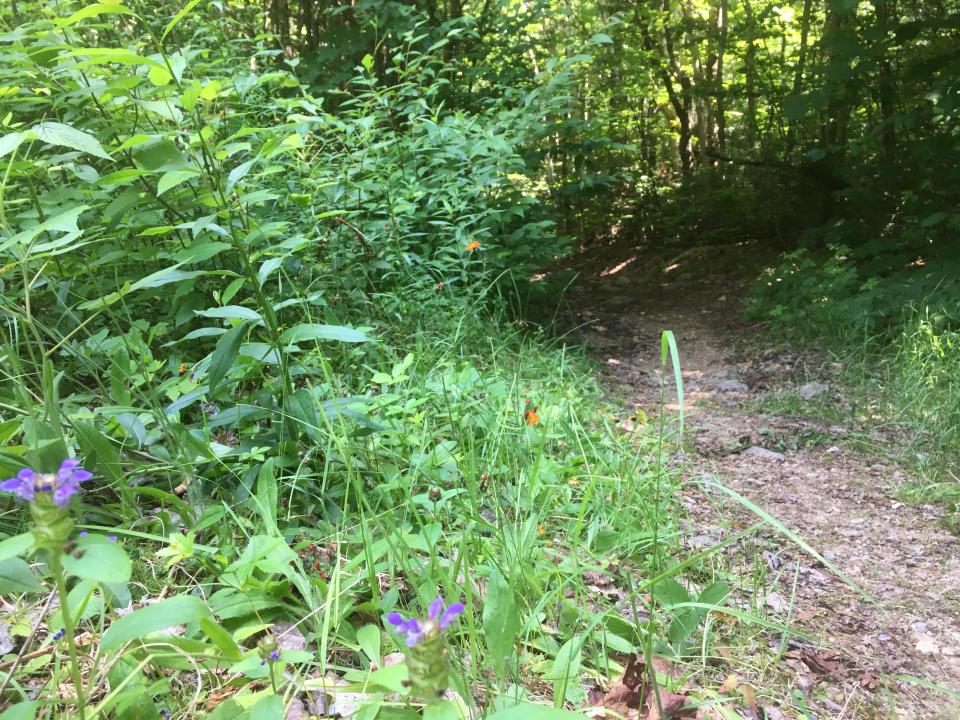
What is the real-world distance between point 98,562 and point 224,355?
85 centimetres

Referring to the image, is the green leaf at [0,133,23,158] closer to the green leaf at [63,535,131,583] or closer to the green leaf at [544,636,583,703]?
the green leaf at [63,535,131,583]

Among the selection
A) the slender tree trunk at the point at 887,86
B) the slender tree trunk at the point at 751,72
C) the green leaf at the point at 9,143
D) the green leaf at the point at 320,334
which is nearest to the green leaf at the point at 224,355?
the green leaf at the point at 320,334

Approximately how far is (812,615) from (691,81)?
9724 mm

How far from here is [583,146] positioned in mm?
4781

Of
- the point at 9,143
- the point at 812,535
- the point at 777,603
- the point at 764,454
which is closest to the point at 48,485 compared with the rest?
the point at 9,143

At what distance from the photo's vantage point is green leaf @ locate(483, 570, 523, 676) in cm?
106

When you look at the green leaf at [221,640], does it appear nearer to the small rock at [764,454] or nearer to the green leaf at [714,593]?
the green leaf at [714,593]

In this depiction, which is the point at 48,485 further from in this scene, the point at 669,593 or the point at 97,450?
the point at 669,593

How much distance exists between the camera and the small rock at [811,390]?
3.68 meters

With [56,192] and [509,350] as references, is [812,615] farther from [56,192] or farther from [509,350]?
[56,192]

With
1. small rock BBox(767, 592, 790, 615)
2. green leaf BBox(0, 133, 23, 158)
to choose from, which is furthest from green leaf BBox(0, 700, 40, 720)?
small rock BBox(767, 592, 790, 615)

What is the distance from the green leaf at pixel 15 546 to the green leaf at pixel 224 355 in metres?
0.74

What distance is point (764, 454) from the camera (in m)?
2.95

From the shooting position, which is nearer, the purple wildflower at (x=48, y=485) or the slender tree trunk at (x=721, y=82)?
the purple wildflower at (x=48, y=485)
